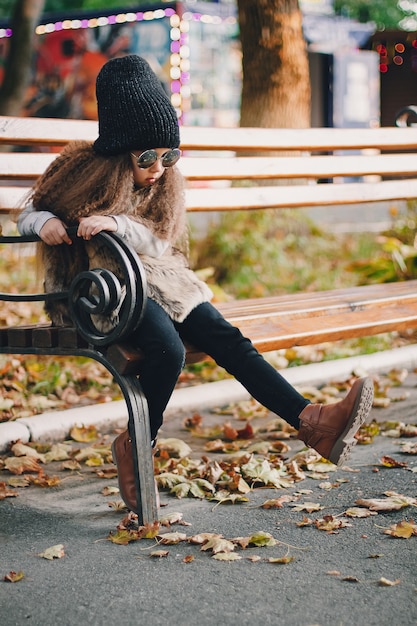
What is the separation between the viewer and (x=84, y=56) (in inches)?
672

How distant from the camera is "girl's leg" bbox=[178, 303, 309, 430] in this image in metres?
3.26

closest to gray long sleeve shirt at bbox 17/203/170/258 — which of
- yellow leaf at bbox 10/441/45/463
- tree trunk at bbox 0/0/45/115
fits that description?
yellow leaf at bbox 10/441/45/463

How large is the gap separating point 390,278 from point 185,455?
11.2 feet

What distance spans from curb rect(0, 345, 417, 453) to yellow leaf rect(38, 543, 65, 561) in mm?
1099

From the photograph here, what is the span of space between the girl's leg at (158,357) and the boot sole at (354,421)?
557mm

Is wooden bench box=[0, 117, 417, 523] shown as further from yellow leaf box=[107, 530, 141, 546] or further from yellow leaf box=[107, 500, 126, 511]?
yellow leaf box=[107, 500, 126, 511]

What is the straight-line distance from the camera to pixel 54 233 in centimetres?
325

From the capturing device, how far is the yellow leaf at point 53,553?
2865 mm

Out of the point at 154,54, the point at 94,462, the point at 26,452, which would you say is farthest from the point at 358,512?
the point at 154,54

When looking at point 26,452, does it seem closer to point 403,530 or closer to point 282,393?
point 282,393

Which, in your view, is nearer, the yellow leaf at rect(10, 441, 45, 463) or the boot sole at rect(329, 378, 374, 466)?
the boot sole at rect(329, 378, 374, 466)

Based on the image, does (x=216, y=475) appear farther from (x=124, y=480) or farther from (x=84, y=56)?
(x=84, y=56)

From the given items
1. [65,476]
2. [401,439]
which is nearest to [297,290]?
[401,439]

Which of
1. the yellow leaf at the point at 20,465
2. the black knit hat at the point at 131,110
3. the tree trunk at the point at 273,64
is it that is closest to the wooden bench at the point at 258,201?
the black knit hat at the point at 131,110
